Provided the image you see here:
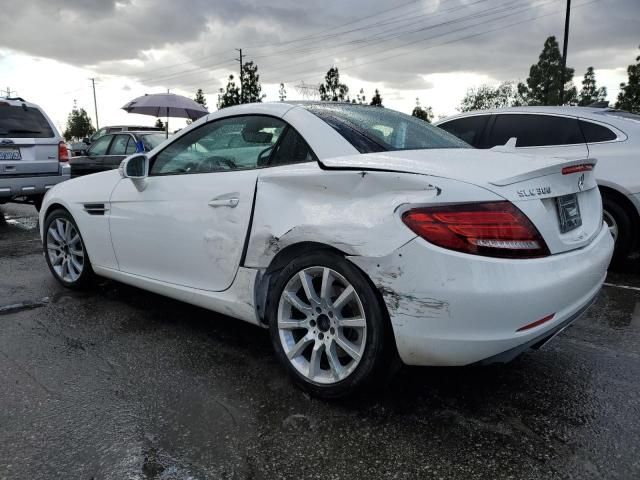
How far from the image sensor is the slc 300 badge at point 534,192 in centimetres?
220

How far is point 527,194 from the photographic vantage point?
87.5 inches

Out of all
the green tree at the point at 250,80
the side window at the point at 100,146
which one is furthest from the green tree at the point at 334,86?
the side window at the point at 100,146

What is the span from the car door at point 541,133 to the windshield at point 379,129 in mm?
2499

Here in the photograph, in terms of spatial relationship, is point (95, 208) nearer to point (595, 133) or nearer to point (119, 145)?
point (595, 133)

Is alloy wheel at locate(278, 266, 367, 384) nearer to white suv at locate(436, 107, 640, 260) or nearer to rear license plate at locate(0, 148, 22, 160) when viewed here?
white suv at locate(436, 107, 640, 260)

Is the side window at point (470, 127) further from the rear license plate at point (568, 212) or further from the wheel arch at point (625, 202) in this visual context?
the rear license plate at point (568, 212)

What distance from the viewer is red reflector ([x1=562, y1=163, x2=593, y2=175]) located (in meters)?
2.50

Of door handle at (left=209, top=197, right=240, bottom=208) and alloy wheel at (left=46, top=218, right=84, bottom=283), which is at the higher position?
door handle at (left=209, top=197, right=240, bottom=208)

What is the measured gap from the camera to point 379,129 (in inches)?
116

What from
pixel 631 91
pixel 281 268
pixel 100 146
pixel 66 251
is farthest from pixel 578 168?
pixel 631 91

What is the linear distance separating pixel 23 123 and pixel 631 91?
44.0 m

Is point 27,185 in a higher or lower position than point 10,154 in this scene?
lower

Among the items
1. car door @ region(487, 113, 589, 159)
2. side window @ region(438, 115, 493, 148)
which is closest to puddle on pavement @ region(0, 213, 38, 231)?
side window @ region(438, 115, 493, 148)

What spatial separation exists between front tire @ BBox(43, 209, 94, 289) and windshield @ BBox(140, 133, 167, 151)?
273 inches
